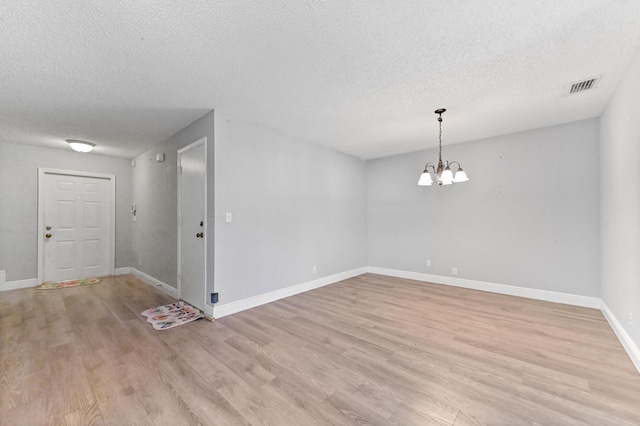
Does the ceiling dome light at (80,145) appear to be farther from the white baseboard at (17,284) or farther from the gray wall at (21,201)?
the white baseboard at (17,284)

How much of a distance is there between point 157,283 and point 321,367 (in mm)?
3836

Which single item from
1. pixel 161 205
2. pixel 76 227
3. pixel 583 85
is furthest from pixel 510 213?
pixel 76 227

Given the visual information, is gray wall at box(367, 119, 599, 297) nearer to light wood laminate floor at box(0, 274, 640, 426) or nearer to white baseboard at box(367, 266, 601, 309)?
white baseboard at box(367, 266, 601, 309)

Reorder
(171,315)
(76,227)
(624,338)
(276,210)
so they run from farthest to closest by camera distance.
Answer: (76,227), (276,210), (171,315), (624,338)

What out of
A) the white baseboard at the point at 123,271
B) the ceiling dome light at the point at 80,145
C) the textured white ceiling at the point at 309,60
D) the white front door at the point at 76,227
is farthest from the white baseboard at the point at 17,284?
the textured white ceiling at the point at 309,60

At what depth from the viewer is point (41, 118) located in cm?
345

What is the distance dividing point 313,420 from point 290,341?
105 cm

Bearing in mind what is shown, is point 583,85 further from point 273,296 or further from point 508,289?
point 273,296

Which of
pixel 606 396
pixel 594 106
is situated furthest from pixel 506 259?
pixel 606 396

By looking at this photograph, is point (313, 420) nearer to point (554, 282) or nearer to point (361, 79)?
point (361, 79)

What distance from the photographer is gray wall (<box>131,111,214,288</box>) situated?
3.43 metres

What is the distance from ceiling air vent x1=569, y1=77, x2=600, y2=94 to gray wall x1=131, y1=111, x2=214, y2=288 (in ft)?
13.5

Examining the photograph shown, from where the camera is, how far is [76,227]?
5.18 metres

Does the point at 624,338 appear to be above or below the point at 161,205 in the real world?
below
